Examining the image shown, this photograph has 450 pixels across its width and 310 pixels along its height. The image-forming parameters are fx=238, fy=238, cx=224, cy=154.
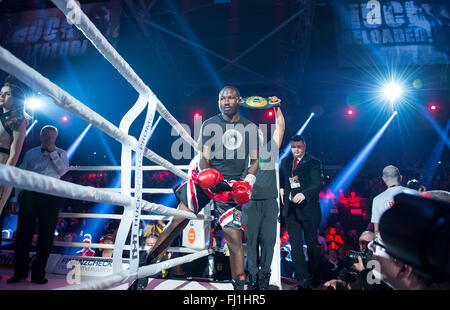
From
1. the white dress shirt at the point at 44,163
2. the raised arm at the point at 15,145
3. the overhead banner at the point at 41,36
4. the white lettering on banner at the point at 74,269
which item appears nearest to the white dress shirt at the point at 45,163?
the white dress shirt at the point at 44,163


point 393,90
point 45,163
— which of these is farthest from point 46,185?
point 393,90

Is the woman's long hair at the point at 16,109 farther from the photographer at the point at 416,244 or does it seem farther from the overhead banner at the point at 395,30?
the overhead banner at the point at 395,30

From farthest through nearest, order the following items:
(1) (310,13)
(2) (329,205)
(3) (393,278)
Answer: (2) (329,205), (1) (310,13), (3) (393,278)

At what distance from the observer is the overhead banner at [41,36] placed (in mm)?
6559

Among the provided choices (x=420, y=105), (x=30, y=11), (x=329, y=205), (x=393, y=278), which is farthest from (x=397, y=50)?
(x=30, y=11)

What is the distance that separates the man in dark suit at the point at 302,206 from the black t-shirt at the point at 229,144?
3.06 feet

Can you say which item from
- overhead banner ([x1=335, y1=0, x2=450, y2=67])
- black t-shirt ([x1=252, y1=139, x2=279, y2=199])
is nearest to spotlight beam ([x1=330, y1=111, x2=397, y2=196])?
overhead banner ([x1=335, y1=0, x2=450, y2=67])

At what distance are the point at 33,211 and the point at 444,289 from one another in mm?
2554

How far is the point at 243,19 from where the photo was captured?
621 centimetres

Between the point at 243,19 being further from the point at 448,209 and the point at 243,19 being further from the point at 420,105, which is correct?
the point at 420,105

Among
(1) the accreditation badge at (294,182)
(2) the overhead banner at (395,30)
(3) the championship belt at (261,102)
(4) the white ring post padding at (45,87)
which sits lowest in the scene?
(1) the accreditation badge at (294,182)

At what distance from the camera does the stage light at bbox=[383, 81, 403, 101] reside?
8.21 m

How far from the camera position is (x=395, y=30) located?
247 inches

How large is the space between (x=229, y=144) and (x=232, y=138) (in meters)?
0.06
